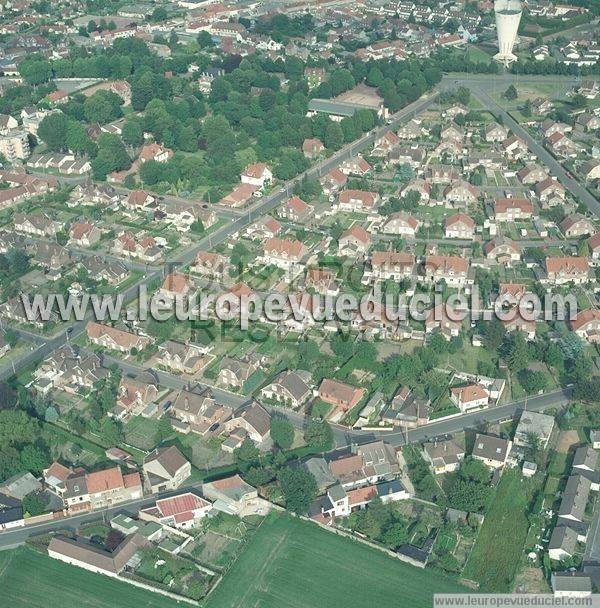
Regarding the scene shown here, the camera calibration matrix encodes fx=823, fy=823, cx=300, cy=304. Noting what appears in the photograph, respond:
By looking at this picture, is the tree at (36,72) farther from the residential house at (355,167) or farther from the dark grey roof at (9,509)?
the dark grey roof at (9,509)

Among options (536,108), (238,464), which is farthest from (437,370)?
(536,108)

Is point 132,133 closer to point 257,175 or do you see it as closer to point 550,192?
point 257,175

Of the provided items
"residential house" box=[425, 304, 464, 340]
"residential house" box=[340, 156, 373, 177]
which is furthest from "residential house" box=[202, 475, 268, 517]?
"residential house" box=[340, 156, 373, 177]

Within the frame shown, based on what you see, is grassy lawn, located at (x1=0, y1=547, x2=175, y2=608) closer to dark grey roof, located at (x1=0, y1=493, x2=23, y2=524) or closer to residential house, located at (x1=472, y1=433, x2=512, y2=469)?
dark grey roof, located at (x1=0, y1=493, x2=23, y2=524)

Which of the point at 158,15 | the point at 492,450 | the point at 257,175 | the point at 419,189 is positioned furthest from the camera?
the point at 158,15

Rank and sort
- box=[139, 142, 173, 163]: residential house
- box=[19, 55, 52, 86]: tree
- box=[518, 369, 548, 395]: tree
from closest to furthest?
1. box=[518, 369, 548, 395]: tree
2. box=[139, 142, 173, 163]: residential house
3. box=[19, 55, 52, 86]: tree

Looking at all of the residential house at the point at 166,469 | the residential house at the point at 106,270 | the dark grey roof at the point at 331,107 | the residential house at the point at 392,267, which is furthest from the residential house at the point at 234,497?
the dark grey roof at the point at 331,107

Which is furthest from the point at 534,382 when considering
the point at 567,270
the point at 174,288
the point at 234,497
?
the point at 174,288
